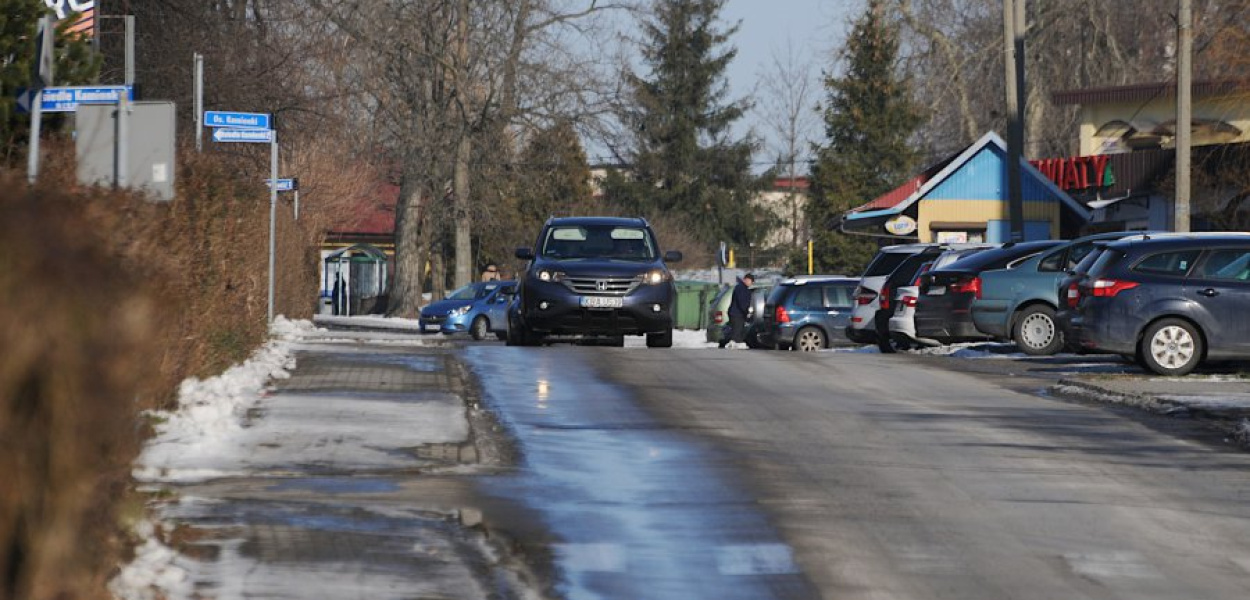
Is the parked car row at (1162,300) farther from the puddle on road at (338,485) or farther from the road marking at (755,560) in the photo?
the road marking at (755,560)

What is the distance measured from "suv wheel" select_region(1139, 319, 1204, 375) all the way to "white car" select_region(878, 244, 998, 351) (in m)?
6.20

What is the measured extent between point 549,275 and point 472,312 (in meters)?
19.4

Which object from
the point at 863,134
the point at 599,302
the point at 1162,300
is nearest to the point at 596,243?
the point at 599,302

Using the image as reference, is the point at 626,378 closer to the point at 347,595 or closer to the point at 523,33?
the point at 347,595

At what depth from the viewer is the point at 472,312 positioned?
42.8m

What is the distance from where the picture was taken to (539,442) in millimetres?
12234

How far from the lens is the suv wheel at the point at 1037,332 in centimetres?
2358

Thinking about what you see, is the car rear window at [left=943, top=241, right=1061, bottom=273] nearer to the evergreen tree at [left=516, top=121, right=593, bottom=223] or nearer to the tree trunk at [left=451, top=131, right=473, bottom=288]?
the evergreen tree at [left=516, top=121, right=593, bottom=223]

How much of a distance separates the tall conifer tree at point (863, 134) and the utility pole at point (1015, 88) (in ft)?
131

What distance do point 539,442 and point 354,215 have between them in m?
71.2

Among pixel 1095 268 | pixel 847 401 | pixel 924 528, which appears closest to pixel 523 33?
pixel 1095 268

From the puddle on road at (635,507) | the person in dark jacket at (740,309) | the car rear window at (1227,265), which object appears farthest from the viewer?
the person in dark jacket at (740,309)

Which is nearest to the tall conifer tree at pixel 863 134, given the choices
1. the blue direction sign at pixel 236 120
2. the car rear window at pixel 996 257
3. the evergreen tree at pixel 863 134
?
the evergreen tree at pixel 863 134

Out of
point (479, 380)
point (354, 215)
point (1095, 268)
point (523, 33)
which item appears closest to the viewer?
point (479, 380)
